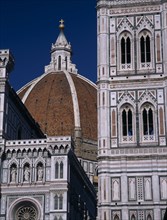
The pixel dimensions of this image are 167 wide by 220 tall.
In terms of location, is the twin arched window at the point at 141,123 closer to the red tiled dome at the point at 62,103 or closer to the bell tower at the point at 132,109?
the bell tower at the point at 132,109

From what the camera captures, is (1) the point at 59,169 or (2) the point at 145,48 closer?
(1) the point at 59,169

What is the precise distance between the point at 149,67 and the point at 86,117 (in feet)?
106

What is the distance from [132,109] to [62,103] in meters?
34.0

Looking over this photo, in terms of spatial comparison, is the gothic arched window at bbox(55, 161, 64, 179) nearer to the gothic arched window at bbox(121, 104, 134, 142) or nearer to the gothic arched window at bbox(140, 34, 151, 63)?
the gothic arched window at bbox(121, 104, 134, 142)

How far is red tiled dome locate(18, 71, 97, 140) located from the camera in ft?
235

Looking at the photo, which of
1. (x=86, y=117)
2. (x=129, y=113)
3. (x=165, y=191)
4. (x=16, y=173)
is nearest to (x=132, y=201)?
(x=165, y=191)

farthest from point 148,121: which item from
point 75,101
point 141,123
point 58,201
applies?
point 75,101

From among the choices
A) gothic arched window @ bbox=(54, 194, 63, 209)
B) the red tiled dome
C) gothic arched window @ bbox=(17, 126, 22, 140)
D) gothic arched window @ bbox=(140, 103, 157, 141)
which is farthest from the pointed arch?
the red tiled dome

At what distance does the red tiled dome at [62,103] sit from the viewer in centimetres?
7169

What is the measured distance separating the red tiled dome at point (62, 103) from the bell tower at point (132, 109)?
2907cm

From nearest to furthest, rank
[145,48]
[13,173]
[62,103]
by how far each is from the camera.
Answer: [13,173] < [145,48] < [62,103]

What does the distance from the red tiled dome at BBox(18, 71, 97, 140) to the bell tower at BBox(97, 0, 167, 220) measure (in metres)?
29.1

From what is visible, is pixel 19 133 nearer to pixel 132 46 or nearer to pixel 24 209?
pixel 24 209

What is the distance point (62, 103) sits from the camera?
242ft
